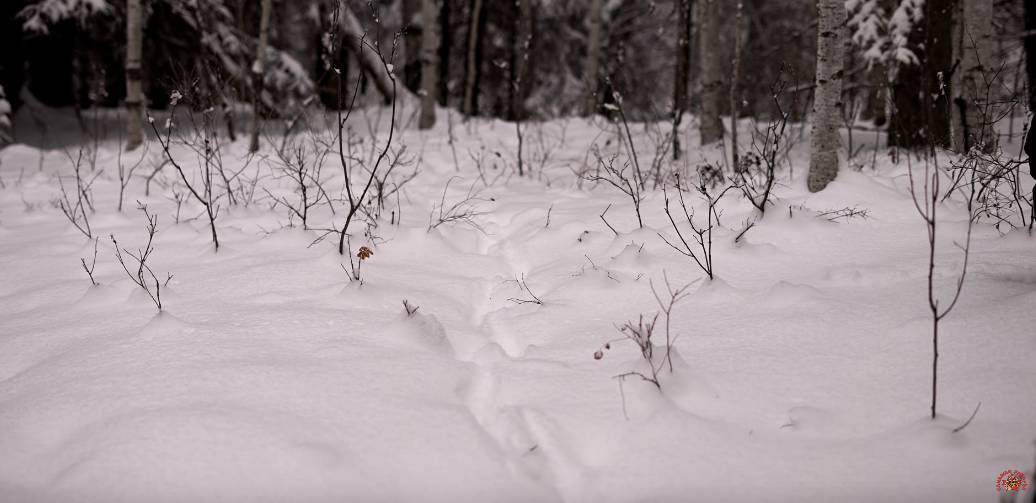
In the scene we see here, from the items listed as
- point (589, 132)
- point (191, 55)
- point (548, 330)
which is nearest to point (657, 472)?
point (548, 330)

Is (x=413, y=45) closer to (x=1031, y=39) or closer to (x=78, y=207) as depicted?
(x=78, y=207)

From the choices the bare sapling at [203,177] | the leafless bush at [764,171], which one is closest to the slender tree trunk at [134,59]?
the bare sapling at [203,177]

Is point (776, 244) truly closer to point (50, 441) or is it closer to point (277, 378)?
point (277, 378)

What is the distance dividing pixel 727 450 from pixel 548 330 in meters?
1.05

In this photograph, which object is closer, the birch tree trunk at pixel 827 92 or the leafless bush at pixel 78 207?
the birch tree trunk at pixel 827 92

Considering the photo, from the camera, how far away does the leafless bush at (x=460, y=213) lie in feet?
13.4

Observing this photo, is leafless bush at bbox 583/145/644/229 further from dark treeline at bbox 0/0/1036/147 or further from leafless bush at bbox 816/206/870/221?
leafless bush at bbox 816/206/870/221

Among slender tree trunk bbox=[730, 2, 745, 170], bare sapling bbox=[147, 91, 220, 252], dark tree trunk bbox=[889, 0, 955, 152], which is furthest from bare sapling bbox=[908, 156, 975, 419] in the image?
bare sapling bbox=[147, 91, 220, 252]

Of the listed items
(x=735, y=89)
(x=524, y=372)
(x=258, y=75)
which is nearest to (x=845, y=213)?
(x=524, y=372)

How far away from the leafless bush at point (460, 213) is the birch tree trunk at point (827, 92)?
7.83ft

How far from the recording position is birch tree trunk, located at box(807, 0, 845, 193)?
3.71 m

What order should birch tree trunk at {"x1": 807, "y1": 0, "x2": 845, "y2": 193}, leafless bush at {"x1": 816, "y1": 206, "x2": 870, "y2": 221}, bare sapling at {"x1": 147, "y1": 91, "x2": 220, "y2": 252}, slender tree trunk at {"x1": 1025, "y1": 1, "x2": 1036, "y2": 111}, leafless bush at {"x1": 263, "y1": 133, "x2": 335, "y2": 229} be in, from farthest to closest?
slender tree trunk at {"x1": 1025, "y1": 1, "x2": 1036, "y2": 111} < leafless bush at {"x1": 263, "y1": 133, "x2": 335, "y2": 229} < birch tree trunk at {"x1": 807, "y1": 0, "x2": 845, "y2": 193} < bare sapling at {"x1": 147, "y1": 91, "x2": 220, "y2": 252} < leafless bush at {"x1": 816, "y1": 206, "x2": 870, "y2": 221}

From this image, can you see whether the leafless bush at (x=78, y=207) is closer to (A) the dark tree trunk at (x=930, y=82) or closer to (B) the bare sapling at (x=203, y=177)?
(B) the bare sapling at (x=203, y=177)

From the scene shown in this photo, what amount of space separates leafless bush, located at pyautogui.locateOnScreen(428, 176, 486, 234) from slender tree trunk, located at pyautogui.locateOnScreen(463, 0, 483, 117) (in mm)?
7478
